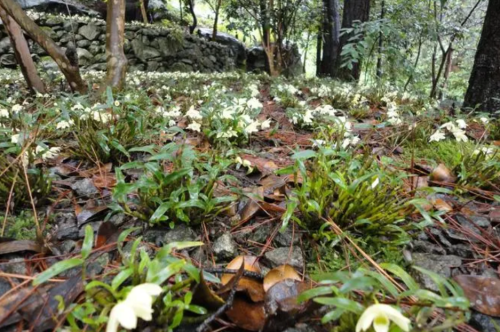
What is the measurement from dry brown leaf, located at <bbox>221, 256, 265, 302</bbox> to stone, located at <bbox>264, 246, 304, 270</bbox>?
0.07 metres

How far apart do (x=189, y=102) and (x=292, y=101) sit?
4.14ft

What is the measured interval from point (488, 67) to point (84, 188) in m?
3.95

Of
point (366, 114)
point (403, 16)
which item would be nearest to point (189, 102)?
point (366, 114)

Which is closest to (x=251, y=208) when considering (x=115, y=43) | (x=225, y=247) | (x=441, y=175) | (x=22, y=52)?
(x=225, y=247)

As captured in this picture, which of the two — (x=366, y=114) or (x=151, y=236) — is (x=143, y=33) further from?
(x=151, y=236)

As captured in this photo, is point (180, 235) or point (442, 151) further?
point (442, 151)

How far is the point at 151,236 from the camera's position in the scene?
1.46 m

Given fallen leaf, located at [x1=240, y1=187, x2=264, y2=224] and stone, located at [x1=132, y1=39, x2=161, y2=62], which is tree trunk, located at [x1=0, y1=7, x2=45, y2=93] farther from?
stone, located at [x1=132, y1=39, x2=161, y2=62]

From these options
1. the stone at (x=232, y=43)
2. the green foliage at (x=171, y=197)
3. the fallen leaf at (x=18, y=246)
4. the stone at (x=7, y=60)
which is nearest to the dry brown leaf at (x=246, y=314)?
the green foliage at (x=171, y=197)

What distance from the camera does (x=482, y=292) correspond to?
1.16 metres

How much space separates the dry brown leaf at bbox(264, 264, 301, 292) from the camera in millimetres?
1193

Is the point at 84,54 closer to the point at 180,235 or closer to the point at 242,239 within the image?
the point at 180,235

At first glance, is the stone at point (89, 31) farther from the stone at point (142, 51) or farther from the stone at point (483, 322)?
the stone at point (483, 322)

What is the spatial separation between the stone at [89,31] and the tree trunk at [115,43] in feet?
23.5
